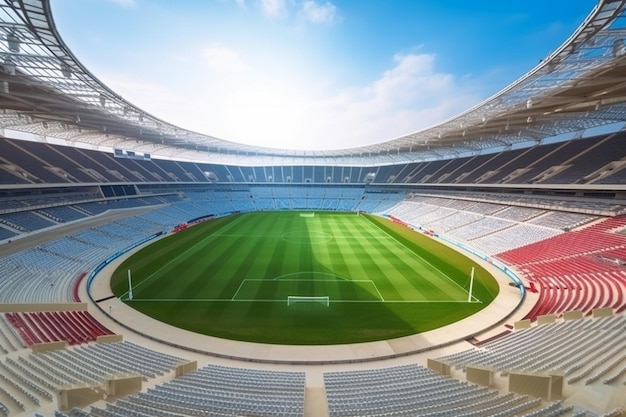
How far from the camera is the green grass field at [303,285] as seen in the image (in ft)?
48.3

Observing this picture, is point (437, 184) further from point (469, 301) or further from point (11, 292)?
point (11, 292)

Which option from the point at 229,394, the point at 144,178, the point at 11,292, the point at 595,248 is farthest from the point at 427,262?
the point at 144,178

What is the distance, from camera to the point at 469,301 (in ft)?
56.0

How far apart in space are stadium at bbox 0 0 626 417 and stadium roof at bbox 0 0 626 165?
160 mm

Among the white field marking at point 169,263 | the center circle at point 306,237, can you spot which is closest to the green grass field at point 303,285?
the white field marking at point 169,263

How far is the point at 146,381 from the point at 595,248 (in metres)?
26.6

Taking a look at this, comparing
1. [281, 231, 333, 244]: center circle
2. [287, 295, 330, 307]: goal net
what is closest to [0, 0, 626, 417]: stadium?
[287, 295, 330, 307]: goal net

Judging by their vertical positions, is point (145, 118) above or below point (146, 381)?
above

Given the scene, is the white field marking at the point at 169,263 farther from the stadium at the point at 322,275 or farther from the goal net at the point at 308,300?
the goal net at the point at 308,300

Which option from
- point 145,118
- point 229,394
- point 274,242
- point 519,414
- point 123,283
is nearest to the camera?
point 519,414

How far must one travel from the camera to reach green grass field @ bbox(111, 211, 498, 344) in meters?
14.7

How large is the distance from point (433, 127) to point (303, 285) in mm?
22713

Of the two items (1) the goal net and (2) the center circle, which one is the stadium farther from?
(2) the center circle

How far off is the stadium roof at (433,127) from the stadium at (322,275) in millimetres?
160
